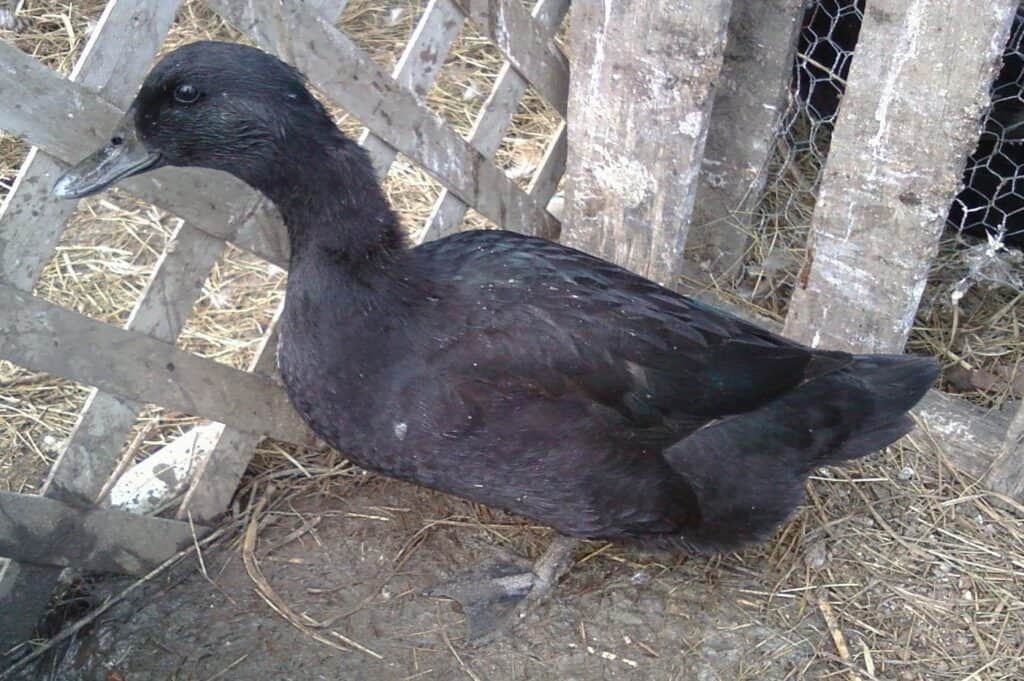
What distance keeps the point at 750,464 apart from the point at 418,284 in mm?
915

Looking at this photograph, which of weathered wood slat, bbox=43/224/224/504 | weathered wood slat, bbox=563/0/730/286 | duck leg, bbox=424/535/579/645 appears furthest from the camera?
weathered wood slat, bbox=563/0/730/286

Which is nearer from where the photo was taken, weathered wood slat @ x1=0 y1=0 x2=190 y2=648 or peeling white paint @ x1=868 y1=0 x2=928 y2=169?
weathered wood slat @ x1=0 y1=0 x2=190 y2=648

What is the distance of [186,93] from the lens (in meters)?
2.18

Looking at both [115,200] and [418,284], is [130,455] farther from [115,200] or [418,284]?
[115,200]

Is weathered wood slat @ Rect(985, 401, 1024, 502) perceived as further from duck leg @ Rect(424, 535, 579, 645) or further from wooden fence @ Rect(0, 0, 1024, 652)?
duck leg @ Rect(424, 535, 579, 645)

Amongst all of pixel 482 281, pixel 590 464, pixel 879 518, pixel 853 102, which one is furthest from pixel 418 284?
pixel 879 518

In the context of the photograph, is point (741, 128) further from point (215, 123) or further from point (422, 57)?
point (215, 123)

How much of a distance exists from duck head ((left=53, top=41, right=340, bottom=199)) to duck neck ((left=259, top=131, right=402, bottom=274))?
0.04 ft

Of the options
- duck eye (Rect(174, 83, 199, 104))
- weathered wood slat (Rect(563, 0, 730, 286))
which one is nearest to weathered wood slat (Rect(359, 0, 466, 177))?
weathered wood slat (Rect(563, 0, 730, 286))

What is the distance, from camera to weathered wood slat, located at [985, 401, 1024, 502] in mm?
2914

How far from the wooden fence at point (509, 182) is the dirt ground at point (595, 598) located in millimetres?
139

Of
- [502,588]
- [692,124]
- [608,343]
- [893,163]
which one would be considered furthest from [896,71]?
[502,588]

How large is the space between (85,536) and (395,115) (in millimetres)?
1272

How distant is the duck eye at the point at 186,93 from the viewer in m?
2.17
